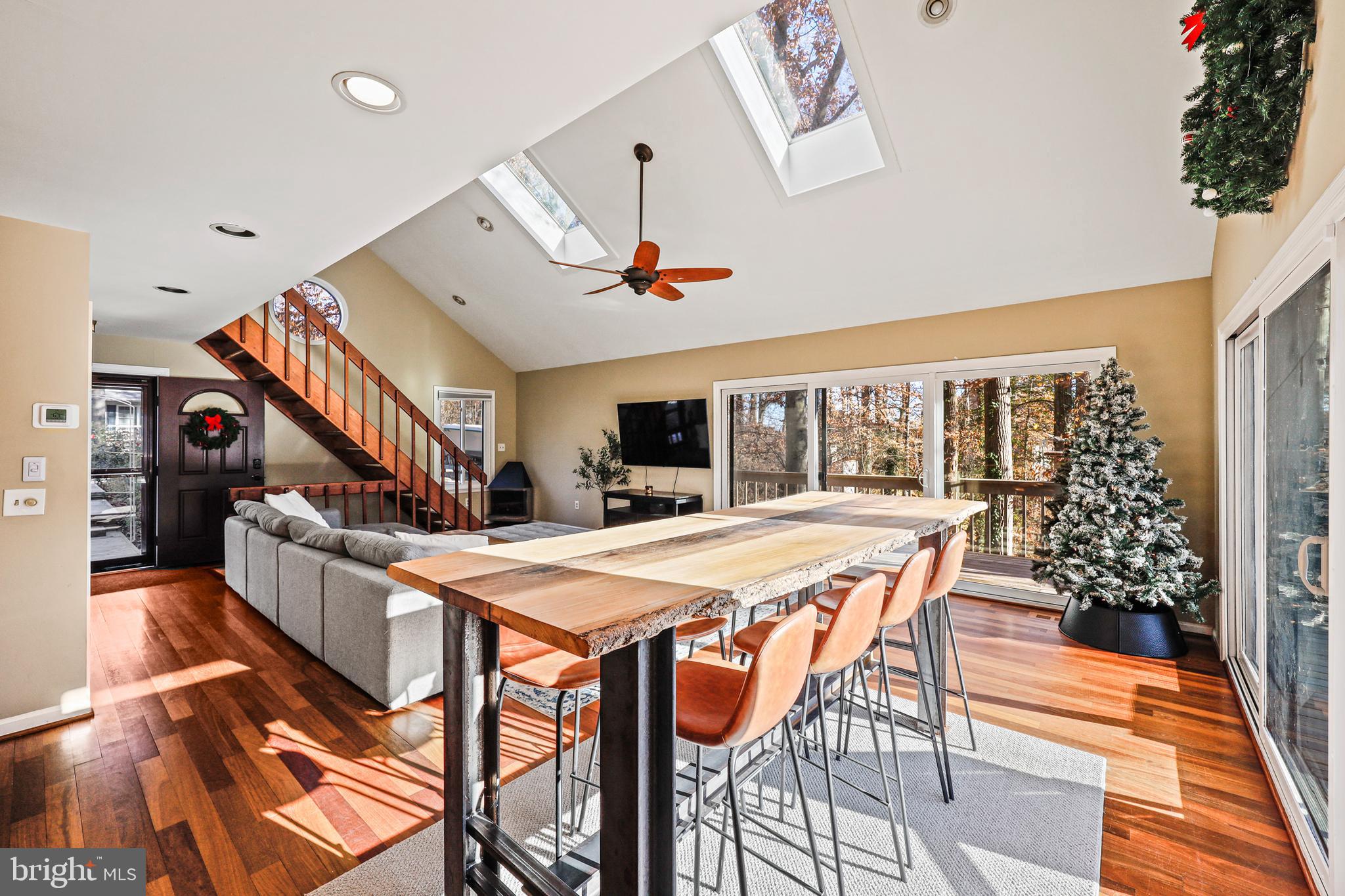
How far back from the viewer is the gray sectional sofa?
2791 mm

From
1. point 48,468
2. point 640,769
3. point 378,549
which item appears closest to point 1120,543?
point 640,769

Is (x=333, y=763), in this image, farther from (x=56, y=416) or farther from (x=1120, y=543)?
(x=1120, y=543)

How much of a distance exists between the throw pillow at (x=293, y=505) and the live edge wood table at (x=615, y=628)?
13.9 feet

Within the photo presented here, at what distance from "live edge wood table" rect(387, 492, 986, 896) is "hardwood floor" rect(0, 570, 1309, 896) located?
33.9 inches

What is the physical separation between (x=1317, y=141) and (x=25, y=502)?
501cm

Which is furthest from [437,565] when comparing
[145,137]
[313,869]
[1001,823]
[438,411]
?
[438,411]

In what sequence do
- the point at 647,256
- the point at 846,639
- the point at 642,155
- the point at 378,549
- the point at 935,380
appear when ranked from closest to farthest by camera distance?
the point at 846,639 → the point at 378,549 → the point at 647,256 → the point at 642,155 → the point at 935,380

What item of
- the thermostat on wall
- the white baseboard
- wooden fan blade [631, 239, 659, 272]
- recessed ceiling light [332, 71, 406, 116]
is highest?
wooden fan blade [631, 239, 659, 272]

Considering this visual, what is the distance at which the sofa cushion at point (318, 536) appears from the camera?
335cm

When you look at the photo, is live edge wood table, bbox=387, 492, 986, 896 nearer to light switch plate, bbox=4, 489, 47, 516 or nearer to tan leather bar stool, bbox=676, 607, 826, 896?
tan leather bar stool, bbox=676, 607, 826, 896

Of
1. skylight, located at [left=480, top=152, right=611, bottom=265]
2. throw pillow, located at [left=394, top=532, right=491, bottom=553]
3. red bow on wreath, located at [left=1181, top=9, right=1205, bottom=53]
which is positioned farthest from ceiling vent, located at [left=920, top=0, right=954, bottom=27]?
throw pillow, located at [left=394, top=532, right=491, bottom=553]

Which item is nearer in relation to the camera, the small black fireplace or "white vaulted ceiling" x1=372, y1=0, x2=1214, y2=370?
"white vaulted ceiling" x1=372, y1=0, x2=1214, y2=370

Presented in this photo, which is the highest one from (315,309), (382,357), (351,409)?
(315,309)

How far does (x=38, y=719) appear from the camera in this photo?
2.63m
